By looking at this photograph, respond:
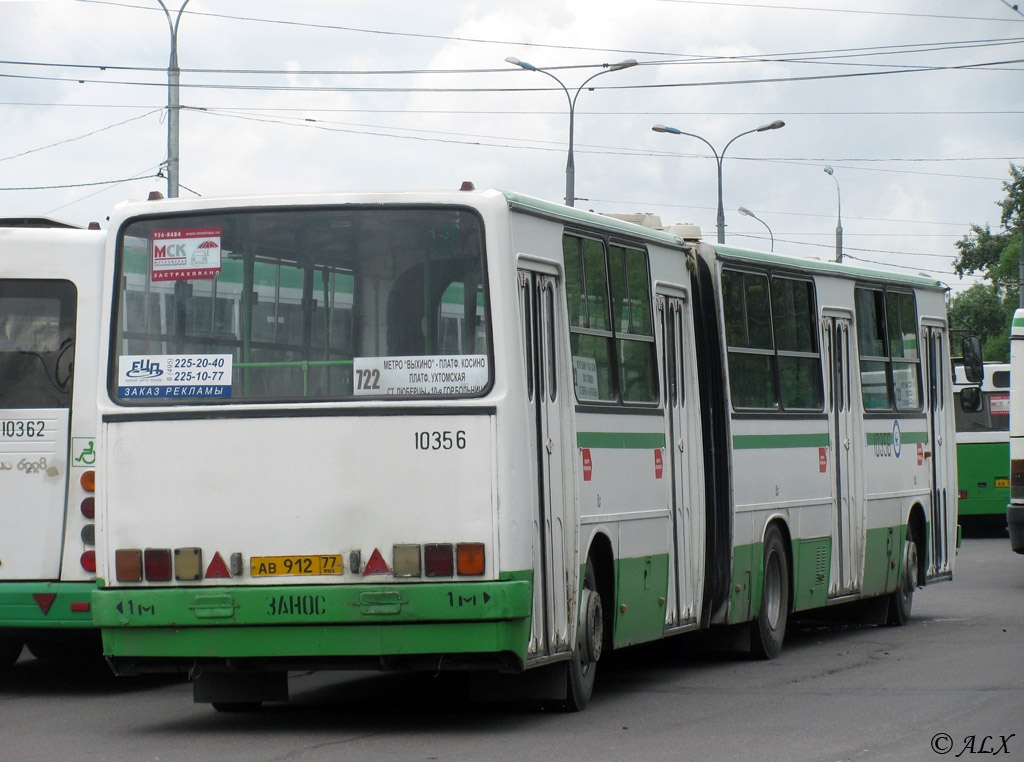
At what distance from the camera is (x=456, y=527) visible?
901 cm

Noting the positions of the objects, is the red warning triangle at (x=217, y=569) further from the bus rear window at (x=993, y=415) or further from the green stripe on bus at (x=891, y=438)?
the bus rear window at (x=993, y=415)

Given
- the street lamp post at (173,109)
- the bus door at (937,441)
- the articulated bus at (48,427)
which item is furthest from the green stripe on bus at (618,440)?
the street lamp post at (173,109)

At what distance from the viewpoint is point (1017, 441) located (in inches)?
744

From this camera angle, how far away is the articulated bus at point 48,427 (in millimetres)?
11336

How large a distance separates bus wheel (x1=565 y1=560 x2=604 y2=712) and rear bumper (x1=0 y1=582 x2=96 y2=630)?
3270mm

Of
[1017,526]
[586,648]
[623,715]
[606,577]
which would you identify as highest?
[1017,526]

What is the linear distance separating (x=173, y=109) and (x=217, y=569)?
16715 millimetres

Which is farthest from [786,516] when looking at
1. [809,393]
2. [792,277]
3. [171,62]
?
[171,62]

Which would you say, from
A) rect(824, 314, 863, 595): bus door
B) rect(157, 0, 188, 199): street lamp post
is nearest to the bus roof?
rect(824, 314, 863, 595): bus door

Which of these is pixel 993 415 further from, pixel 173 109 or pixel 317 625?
pixel 317 625

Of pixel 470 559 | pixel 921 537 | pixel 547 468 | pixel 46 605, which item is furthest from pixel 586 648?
pixel 921 537

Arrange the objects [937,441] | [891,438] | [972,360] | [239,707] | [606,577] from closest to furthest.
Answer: [239,707]
[606,577]
[891,438]
[937,441]
[972,360]

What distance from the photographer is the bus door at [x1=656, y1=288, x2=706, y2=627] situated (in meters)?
11.7

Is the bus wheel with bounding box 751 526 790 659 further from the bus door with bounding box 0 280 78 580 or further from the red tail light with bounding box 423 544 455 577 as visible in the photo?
the bus door with bounding box 0 280 78 580
